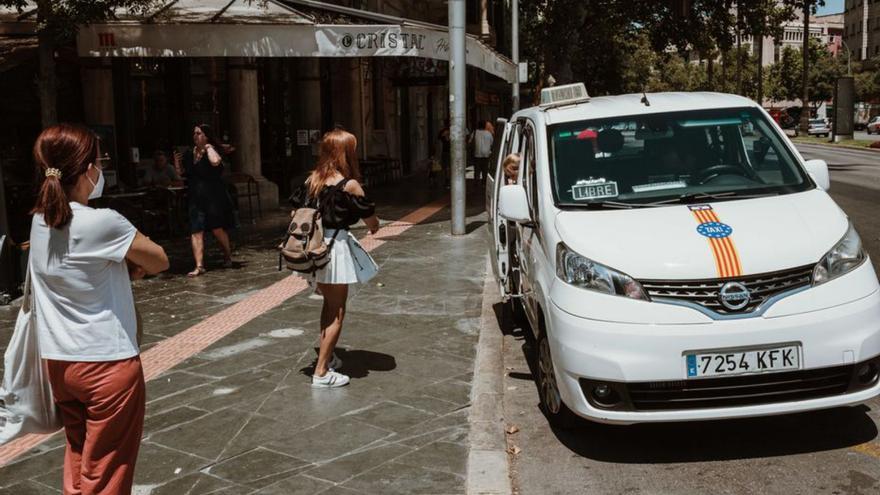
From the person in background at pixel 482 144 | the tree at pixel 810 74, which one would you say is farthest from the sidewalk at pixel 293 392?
the tree at pixel 810 74

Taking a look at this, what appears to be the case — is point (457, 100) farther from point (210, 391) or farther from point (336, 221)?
point (210, 391)

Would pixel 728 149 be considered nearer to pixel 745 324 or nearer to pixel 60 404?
pixel 745 324

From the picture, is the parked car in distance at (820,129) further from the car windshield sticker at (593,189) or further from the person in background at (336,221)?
the person in background at (336,221)

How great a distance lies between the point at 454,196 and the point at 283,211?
15.8ft

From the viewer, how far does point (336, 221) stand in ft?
18.7

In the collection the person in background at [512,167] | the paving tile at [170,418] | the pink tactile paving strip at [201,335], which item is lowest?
the paving tile at [170,418]

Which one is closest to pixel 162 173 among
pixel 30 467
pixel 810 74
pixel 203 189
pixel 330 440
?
pixel 203 189

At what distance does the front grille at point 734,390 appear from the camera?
4332 mm

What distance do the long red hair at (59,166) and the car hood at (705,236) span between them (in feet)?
8.08

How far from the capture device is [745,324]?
426 centimetres

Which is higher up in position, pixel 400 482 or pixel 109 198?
pixel 109 198

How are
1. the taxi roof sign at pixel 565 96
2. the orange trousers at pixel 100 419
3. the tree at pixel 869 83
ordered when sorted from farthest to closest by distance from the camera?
the tree at pixel 869 83
the taxi roof sign at pixel 565 96
the orange trousers at pixel 100 419

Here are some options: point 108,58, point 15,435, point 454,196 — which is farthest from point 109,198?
point 15,435

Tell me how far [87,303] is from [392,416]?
8.35 ft
